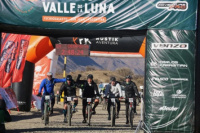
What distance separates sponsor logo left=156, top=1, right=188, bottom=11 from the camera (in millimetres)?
12219

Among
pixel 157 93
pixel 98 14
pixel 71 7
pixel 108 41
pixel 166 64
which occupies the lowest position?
pixel 157 93

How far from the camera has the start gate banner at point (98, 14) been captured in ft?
40.2

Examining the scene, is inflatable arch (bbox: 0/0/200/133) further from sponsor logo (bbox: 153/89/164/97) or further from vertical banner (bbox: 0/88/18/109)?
vertical banner (bbox: 0/88/18/109)

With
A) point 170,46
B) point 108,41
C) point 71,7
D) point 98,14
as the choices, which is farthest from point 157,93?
point 108,41

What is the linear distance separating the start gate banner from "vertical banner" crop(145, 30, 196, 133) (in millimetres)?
439

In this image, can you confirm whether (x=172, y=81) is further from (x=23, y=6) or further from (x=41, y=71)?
(x=41, y=71)

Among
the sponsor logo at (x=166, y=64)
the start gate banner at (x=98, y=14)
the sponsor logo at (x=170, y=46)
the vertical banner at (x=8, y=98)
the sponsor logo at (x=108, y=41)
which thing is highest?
the sponsor logo at (x=108, y=41)

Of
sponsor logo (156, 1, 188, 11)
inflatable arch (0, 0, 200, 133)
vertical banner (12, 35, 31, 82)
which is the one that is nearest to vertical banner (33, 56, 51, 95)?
vertical banner (12, 35, 31, 82)

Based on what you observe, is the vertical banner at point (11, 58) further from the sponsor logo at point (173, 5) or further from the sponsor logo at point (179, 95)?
the sponsor logo at point (179, 95)

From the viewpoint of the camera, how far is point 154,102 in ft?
40.2

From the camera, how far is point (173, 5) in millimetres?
12281

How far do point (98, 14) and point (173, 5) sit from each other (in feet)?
7.16

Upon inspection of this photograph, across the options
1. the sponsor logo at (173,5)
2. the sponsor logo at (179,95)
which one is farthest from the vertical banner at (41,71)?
the sponsor logo at (179,95)

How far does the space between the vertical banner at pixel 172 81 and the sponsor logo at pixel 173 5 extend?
669 mm
